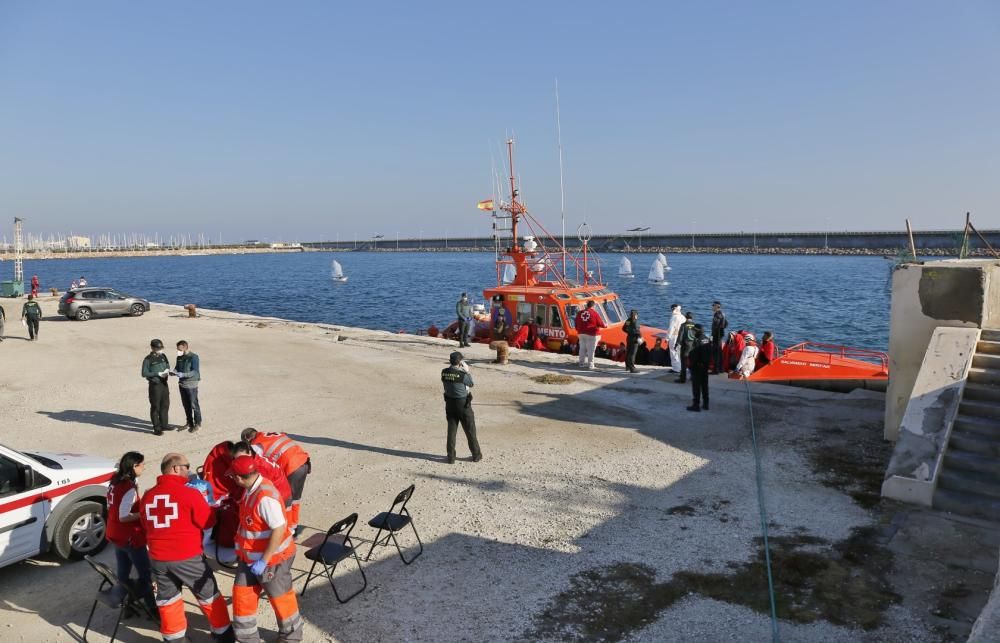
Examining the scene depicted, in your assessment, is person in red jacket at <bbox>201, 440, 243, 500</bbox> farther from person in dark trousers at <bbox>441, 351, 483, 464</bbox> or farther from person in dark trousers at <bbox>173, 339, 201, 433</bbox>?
person in dark trousers at <bbox>173, 339, 201, 433</bbox>

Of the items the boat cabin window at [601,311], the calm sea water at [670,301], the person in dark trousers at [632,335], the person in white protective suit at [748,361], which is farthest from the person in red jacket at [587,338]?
the calm sea water at [670,301]

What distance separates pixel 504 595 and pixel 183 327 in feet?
75.8

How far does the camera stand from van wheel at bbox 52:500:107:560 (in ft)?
21.1

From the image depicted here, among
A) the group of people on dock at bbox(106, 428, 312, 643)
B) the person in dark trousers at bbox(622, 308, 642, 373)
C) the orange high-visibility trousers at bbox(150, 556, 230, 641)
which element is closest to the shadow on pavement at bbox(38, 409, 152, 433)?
the group of people on dock at bbox(106, 428, 312, 643)

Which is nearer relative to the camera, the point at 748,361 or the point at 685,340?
the point at 685,340

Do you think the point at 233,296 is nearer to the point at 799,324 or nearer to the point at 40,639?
the point at 799,324

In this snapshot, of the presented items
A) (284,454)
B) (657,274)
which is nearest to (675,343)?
(284,454)

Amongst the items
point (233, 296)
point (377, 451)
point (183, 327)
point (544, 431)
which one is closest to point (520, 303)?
point (544, 431)

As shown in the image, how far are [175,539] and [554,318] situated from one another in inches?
594

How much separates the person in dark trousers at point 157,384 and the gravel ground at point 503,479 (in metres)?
0.37

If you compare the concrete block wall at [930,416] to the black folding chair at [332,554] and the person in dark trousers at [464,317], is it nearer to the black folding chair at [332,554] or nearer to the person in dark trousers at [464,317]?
the black folding chair at [332,554]

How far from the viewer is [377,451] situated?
32.9 ft

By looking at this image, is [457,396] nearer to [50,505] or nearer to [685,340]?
[50,505]

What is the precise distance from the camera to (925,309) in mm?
9672
